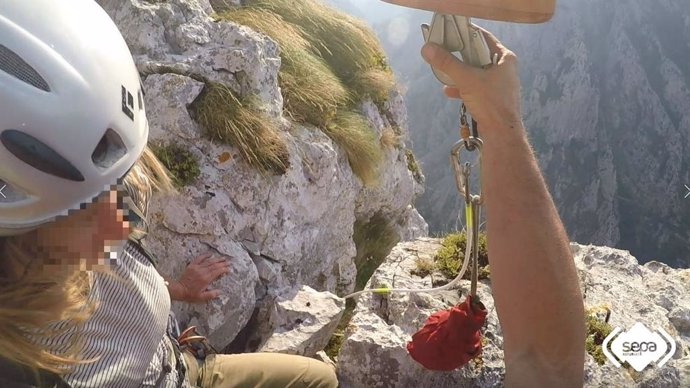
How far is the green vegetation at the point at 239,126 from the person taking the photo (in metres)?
5.06

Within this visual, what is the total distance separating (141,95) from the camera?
8.24ft

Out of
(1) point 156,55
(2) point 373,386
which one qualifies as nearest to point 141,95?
(2) point 373,386

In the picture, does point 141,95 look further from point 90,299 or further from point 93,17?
point 90,299

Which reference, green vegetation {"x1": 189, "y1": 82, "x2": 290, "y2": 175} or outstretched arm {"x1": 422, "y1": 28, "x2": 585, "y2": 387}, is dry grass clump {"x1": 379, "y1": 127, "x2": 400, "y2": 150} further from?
outstretched arm {"x1": 422, "y1": 28, "x2": 585, "y2": 387}

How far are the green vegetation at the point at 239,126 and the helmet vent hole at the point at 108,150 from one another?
285 centimetres

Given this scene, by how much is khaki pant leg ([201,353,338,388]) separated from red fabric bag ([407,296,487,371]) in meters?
0.82

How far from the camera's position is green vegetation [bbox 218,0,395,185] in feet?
21.9

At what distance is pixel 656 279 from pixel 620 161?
55.7m

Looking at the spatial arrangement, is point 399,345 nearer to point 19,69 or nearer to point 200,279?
point 200,279

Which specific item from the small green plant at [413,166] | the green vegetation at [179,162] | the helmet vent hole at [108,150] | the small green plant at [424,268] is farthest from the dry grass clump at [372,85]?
the helmet vent hole at [108,150]

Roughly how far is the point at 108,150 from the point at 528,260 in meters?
1.76

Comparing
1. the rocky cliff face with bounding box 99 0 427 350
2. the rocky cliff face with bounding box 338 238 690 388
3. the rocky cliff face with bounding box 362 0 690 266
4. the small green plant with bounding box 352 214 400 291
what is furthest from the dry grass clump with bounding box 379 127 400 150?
the rocky cliff face with bounding box 362 0 690 266

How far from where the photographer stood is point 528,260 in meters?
1.86

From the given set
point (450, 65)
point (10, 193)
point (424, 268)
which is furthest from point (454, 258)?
point (10, 193)
